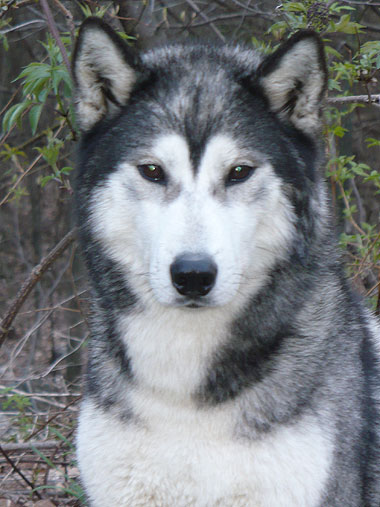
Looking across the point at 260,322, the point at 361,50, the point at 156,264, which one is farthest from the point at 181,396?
the point at 361,50

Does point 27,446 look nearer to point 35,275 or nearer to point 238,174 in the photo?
point 35,275

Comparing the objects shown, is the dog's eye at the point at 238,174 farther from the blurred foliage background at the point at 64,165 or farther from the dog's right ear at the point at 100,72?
the blurred foliage background at the point at 64,165

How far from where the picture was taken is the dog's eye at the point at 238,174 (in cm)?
256

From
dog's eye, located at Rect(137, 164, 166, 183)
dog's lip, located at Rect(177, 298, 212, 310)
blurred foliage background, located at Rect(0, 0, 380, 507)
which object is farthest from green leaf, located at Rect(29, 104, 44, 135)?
dog's lip, located at Rect(177, 298, 212, 310)

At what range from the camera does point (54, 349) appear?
7418 mm

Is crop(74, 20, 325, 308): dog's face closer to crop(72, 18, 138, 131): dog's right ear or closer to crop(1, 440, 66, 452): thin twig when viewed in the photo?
crop(72, 18, 138, 131): dog's right ear

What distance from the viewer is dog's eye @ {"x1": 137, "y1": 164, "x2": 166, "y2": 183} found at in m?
2.56

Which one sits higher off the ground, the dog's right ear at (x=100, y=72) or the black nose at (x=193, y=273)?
the dog's right ear at (x=100, y=72)

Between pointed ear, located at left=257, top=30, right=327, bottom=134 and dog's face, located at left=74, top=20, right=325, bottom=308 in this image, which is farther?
pointed ear, located at left=257, top=30, right=327, bottom=134

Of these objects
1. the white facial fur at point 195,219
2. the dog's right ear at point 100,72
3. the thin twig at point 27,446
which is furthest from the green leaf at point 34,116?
the thin twig at point 27,446

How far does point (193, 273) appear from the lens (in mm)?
2291

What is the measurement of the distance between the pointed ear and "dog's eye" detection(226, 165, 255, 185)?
0.31 metres

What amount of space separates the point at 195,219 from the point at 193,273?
196mm

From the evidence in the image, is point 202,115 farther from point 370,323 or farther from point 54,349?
point 54,349
